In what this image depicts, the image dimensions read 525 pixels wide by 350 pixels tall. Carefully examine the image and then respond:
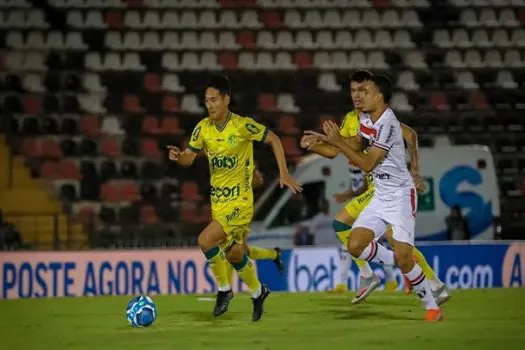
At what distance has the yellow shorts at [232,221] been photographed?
37.4 feet

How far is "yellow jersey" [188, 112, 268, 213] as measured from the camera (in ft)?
37.8

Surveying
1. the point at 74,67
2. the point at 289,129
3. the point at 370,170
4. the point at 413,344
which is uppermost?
the point at 74,67

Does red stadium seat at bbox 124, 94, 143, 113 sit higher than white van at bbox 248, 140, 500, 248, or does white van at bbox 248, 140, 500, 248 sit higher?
red stadium seat at bbox 124, 94, 143, 113

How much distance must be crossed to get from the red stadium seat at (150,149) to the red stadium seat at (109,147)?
54 cm

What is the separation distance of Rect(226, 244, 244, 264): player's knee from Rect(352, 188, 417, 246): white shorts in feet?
3.90

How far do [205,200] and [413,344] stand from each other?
14.6m

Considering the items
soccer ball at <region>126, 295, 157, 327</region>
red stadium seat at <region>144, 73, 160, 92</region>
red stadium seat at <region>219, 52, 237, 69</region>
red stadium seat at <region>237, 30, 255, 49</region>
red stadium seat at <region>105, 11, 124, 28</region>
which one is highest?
red stadium seat at <region>105, 11, 124, 28</region>

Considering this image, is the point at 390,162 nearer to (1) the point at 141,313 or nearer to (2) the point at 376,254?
(2) the point at 376,254

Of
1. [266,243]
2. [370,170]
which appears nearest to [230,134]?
[370,170]

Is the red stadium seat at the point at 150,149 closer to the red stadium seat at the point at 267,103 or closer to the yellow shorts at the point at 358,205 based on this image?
the red stadium seat at the point at 267,103

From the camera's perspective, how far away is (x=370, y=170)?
411 inches

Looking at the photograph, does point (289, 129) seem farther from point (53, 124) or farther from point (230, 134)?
point (230, 134)

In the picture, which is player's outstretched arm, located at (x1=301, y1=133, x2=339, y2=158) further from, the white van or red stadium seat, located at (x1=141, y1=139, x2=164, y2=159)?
red stadium seat, located at (x1=141, y1=139, x2=164, y2=159)

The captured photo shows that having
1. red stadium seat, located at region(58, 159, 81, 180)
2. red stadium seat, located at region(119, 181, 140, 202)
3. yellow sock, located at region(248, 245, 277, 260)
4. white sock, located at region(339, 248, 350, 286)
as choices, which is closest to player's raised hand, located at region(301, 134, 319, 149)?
yellow sock, located at region(248, 245, 277, 260)
